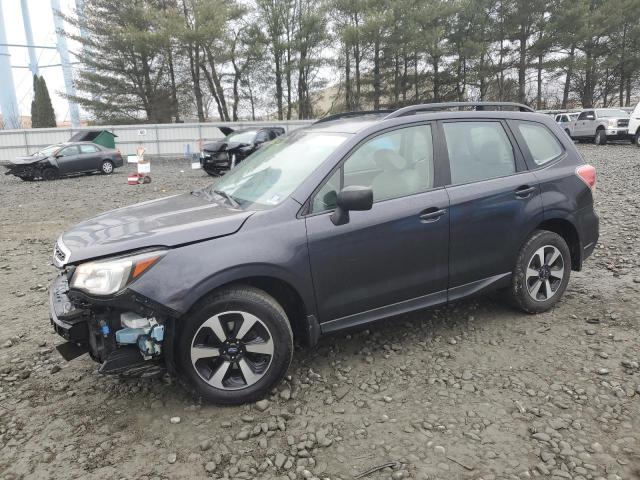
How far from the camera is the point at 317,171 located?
3168mm

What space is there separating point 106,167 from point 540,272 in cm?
1741

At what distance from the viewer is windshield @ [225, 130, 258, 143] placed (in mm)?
15379

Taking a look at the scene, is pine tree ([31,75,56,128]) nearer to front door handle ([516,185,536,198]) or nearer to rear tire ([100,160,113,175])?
rear tire ([100,160,113,175])

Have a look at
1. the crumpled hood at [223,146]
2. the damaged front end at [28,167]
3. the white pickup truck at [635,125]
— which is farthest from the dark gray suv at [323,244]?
the white pickup truck at [635,125]

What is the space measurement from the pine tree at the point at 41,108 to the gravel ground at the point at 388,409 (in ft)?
108

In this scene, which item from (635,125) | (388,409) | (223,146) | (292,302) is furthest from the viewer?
(635,125)

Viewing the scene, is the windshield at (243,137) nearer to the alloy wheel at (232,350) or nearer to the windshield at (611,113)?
the alloy wheel at (232,350)

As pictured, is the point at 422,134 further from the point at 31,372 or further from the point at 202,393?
the point at 31,372

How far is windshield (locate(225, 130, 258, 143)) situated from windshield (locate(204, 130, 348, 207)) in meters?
11.7

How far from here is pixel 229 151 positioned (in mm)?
14805

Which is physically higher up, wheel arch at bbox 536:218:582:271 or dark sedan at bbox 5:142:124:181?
dark sedan at bbox 5:142:124:181

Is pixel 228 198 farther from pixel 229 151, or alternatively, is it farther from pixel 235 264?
pixel 229 151

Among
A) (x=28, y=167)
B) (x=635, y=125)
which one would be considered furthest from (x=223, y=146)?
(x=635, y=125)

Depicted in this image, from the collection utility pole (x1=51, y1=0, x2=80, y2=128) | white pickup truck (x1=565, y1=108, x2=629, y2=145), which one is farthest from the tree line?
white pickup truck (x1=565, y1=108, x2=629, y2=145)
